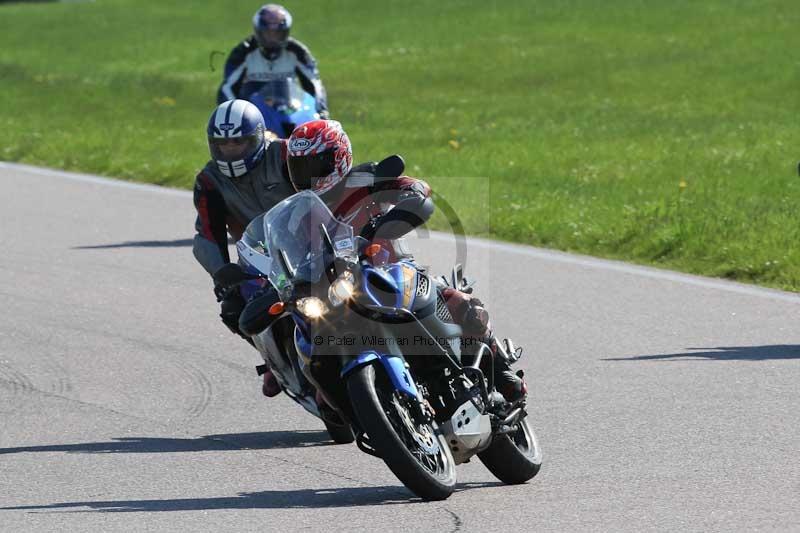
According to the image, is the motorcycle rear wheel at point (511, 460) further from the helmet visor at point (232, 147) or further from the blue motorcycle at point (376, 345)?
the helmet visor at point (232, 147)

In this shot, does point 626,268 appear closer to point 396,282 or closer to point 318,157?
point 318,157

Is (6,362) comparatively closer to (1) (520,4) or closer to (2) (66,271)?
(2) (66,271)

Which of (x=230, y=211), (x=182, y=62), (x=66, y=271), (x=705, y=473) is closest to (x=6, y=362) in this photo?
(x=230, y=211)

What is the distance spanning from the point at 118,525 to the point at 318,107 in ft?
28.7

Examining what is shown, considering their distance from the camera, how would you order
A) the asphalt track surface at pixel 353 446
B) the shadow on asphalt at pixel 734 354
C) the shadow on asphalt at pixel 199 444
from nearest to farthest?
the asphalt track surface at pixel 353 446, the shadow on asphalt at pixel 199 444, the shadow on asphalt at pixel 734 354

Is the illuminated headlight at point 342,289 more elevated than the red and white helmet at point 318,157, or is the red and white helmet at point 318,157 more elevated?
the red and white helmet at point 318,157

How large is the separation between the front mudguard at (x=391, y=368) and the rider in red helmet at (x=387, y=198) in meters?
0.46

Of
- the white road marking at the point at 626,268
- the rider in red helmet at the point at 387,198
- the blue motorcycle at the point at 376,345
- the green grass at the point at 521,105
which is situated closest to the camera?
the blue motorcycle at the point at 376,345

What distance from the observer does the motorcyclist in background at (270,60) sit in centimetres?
1455

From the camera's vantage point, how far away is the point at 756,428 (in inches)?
299

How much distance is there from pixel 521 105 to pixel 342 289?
62.1 ft

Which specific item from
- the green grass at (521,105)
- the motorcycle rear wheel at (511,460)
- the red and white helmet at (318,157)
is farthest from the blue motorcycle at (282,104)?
the motorcycle rear wheel at (511,460)

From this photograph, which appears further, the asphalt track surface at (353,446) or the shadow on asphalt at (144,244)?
the shadow on asphalt at (144,244)

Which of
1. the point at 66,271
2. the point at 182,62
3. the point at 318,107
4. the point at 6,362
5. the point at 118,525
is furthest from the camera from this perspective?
the point at 182,62
